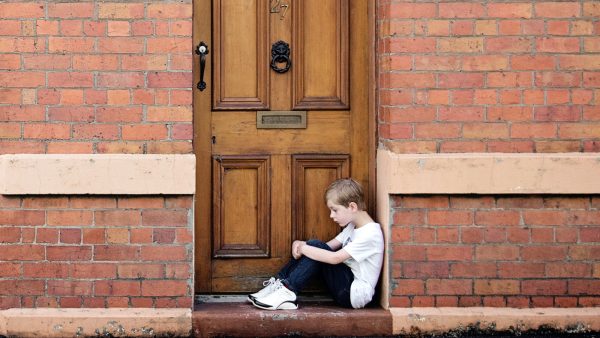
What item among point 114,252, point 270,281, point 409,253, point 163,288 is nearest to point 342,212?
point 409,253

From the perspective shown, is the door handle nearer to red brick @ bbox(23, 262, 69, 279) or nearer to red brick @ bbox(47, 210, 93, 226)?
red brick @ bbox(47, 210, 93, 226)

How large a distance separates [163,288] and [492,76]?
2.33m

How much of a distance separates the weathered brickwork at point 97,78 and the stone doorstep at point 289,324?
1.02 meters

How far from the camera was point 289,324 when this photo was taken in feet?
17.8

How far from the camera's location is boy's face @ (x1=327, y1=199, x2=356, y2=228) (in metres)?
5.60

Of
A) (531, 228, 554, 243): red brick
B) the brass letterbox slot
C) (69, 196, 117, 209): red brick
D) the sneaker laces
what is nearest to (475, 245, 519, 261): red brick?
(531, 228, 554, 243): red brick

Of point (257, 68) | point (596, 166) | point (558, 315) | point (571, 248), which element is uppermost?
point (257, 68)

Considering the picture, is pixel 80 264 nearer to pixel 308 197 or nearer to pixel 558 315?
pixel 308 197

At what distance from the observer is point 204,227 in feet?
19.2

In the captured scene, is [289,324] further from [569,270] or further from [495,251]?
[569,270]

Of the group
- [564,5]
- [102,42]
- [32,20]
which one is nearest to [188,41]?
[102,42]

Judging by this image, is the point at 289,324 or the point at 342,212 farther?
the point at 342,212

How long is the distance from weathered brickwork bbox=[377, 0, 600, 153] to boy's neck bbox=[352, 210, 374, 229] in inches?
18.2

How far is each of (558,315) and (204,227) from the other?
88.1 inches
